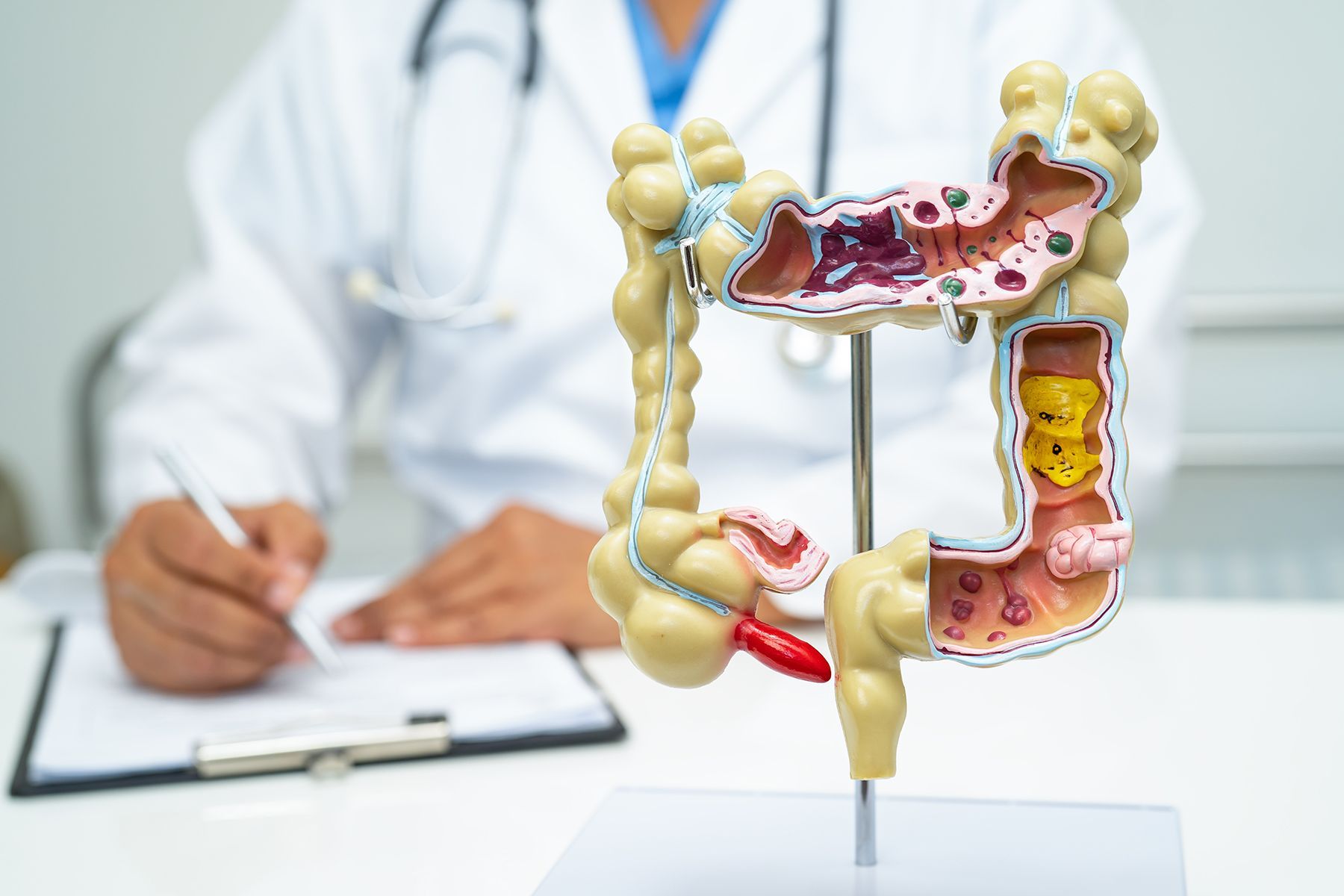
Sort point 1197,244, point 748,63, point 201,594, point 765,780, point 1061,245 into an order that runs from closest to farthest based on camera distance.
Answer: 1. point 1061,245
2. point 765,780
3. point 201,594
4. point 748,63
5. point 1197,244

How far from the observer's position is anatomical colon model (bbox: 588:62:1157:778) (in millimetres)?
322

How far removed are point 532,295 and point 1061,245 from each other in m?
0.60

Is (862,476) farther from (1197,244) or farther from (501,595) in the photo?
(1197,244)

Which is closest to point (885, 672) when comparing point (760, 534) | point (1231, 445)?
point (760, 534)

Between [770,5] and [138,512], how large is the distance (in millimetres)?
532

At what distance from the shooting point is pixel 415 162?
3.04 ft

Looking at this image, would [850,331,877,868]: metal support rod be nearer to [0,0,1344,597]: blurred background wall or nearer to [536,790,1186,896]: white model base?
[536,790,1186,896]: white model base

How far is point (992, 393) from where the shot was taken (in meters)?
0.35

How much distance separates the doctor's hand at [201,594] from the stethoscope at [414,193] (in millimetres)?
193

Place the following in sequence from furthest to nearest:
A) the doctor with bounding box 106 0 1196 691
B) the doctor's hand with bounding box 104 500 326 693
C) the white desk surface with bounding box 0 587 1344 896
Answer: the doctor with bounding box 106 0 1196 691 < the doctor's hand with bounding box 104 500 326 693 < the white desk surface with bounding box 0 587 1344 896

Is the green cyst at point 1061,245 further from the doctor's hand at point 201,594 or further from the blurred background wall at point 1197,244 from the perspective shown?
the blurred background wall at point 1197,244

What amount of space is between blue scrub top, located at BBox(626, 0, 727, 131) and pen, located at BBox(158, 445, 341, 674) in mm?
397

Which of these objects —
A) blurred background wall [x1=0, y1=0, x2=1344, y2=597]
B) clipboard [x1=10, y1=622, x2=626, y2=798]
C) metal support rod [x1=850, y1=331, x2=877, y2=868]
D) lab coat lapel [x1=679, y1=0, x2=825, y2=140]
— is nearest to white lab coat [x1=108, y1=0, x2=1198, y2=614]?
lab coat lapel [x1=679, y1=0, x2=825, y2=140]

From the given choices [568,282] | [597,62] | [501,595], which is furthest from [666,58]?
[501,595]
